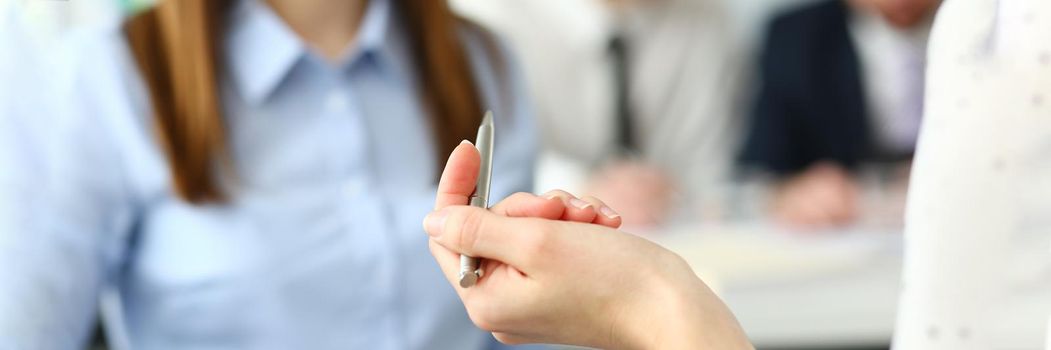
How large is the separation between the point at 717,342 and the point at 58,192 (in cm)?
43

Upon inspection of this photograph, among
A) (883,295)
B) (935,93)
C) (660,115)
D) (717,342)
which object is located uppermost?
(660,115)

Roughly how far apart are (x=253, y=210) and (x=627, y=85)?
1122 millimetres

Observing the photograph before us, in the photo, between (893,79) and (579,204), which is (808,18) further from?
(579,204)

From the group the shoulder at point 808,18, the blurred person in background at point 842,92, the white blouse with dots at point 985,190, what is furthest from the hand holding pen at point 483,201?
the shoulder at point 808,18

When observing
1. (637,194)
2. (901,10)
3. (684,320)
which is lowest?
(684,320)

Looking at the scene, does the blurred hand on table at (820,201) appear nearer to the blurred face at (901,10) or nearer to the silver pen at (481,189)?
the blurred face at (901,10)

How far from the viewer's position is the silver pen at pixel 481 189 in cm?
53

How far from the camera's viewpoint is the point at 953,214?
1.93 feet

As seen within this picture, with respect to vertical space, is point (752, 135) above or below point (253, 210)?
above

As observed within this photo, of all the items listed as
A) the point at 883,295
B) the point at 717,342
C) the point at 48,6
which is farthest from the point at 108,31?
the point at 883,295

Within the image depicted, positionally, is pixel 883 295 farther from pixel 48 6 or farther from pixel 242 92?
pixel 48 6

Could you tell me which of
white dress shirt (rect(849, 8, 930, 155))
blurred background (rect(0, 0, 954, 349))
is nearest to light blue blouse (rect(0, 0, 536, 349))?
blurred background (rect(0, 0, 954, 349))

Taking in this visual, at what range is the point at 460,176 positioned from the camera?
0.54 metres

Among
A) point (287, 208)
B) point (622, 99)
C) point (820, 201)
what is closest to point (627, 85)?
point (622, 99)
